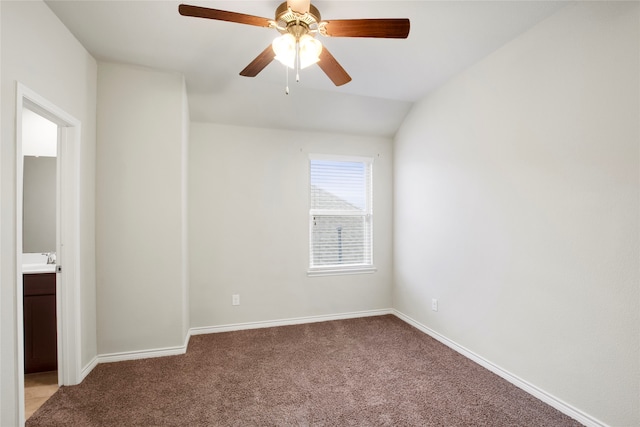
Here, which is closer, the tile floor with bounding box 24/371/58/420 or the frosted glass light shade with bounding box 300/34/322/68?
the frosted glass light shade with bounding box 300/34/322/68

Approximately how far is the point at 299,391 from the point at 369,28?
2.41 meters

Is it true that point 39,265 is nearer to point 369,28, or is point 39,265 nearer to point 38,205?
point 38,205

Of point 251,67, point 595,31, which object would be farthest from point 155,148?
point 595,31

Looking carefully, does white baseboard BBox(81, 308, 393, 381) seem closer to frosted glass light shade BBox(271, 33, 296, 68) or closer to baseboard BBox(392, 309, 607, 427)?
baseboard BBox(392, 309, 607, 427)

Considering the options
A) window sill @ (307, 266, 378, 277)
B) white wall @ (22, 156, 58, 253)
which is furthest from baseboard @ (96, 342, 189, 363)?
window sill @ (307, 266, 378, 277)

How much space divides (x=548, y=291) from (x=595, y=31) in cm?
166

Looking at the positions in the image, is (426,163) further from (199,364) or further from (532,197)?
(199,364)

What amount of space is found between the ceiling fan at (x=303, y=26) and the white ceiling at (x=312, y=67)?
0.34 m

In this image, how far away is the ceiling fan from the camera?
1495 millimetres

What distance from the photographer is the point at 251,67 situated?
199cm

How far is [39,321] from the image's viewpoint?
2.40 m

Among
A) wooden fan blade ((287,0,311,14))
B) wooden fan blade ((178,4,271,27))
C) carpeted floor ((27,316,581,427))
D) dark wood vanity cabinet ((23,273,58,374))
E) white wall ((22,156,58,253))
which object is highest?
wooden fan blade ((287,0,311,14))

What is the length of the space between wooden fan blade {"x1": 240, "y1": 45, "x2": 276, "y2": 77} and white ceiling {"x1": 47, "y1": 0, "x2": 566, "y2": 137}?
337 mm

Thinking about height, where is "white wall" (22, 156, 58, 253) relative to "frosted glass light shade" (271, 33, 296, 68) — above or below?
below
